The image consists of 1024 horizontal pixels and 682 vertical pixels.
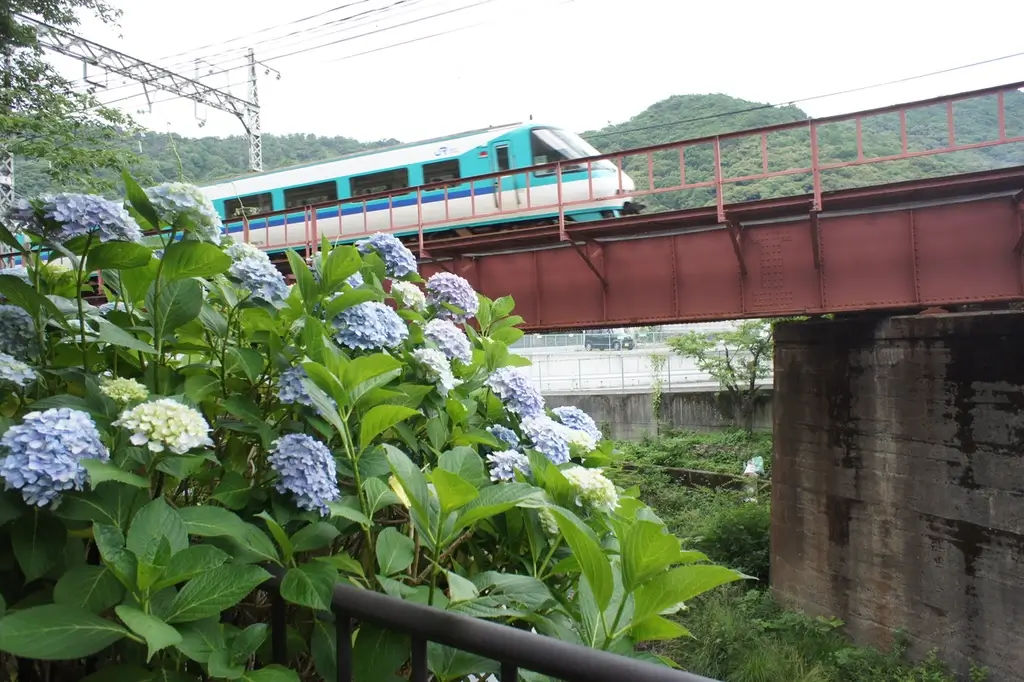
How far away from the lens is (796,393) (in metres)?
10.8

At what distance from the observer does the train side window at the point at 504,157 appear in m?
13.0

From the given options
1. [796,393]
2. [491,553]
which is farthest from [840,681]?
[491,553]

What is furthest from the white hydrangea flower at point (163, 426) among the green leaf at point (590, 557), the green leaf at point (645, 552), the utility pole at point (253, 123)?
the utility pole at point (253, 123)

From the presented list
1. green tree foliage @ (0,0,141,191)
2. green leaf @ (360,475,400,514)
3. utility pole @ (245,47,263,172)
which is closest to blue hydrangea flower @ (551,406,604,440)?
green leaf @ (360,475,400,514)

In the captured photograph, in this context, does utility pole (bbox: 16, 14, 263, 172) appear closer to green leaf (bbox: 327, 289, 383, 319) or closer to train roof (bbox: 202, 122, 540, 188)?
train roof (bbox: 202, 122, 540, 188)

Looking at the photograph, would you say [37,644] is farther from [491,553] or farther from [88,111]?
[88,111]

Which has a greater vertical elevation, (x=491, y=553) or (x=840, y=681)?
(x=491, y=553)

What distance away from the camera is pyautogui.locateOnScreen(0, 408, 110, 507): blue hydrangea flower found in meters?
0.89

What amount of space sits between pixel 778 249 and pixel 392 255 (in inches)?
306

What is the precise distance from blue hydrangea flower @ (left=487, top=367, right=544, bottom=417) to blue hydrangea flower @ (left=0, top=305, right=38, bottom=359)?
986 mm

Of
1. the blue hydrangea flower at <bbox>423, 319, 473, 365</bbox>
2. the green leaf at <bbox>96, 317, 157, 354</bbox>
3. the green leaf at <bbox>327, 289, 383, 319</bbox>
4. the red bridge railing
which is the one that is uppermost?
the red bridge railing

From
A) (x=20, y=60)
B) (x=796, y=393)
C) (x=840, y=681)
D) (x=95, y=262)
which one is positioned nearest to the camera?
(x=95, y=262)

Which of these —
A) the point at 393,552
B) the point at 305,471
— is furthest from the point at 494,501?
the point at 305,471

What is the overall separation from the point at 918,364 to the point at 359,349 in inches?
375
